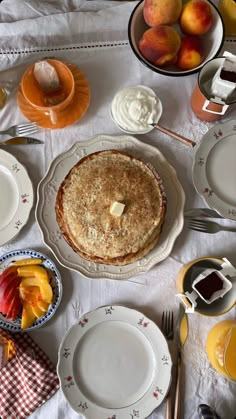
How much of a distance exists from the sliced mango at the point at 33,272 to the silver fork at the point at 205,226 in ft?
1.17

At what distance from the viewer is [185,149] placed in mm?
1188

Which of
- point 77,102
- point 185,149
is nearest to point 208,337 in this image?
point 185,149

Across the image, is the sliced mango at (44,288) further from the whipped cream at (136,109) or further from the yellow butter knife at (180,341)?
the whipped cream at (136,109)

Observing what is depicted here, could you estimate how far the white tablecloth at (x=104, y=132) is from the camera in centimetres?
108

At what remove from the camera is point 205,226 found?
1142 mm

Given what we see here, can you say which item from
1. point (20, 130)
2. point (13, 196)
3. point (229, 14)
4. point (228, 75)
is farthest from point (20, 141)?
point (229, 14)

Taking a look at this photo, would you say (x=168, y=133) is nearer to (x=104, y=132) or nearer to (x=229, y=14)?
(x=104, y=132)

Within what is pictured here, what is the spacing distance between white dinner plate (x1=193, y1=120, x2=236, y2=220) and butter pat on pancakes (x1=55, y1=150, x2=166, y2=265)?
0.12m

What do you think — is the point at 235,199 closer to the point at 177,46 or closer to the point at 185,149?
the point at 185,149

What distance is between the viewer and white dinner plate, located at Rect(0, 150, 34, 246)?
1133 millimetres

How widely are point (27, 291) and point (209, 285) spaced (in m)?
0.41

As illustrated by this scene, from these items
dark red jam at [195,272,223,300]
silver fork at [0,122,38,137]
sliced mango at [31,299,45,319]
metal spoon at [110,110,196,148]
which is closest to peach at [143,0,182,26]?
metal spoon at [110,110,196,148]

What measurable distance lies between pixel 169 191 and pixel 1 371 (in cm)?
57

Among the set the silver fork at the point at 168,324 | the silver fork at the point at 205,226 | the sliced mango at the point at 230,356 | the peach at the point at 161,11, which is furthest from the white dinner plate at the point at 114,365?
the peach at the point at 161,11
